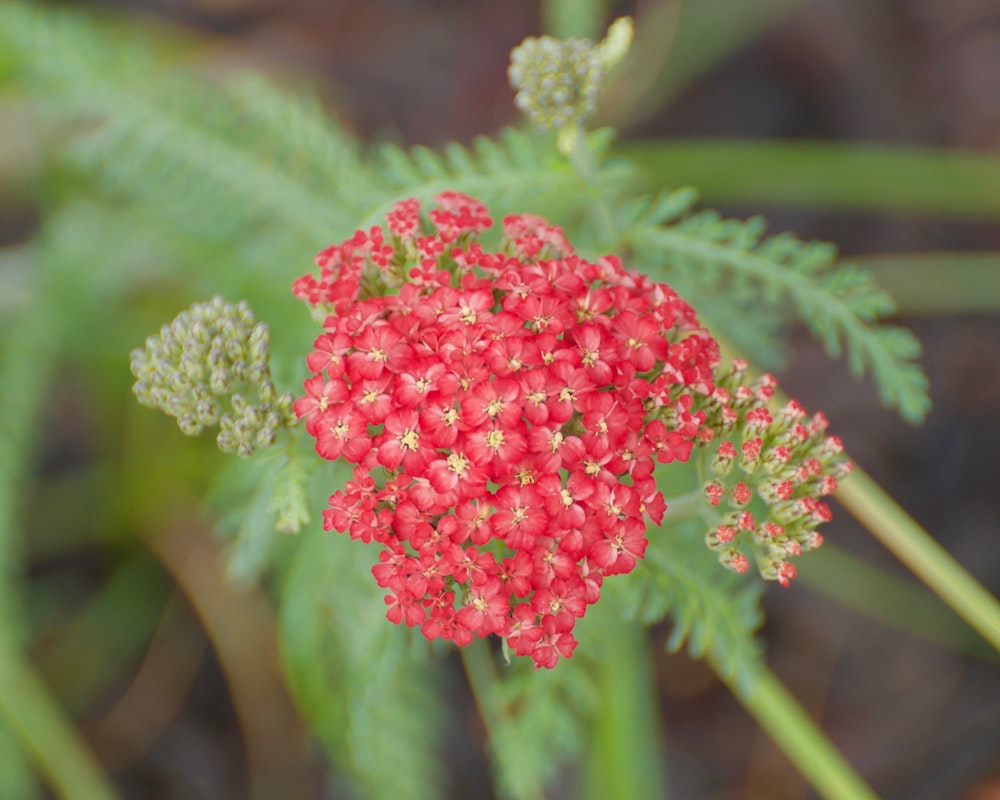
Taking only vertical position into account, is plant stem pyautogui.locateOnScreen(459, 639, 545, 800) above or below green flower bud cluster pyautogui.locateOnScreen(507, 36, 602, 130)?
below

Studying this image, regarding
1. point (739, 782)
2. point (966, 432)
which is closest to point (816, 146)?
point (966, 432)

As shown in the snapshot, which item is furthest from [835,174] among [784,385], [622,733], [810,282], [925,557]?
[622,733]

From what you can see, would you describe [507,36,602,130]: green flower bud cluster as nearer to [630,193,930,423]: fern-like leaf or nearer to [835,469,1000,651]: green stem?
[630,193,930,423]: fern-like leaf

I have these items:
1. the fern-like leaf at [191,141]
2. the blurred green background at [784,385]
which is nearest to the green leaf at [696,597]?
the fern-like leaf at [191,141]

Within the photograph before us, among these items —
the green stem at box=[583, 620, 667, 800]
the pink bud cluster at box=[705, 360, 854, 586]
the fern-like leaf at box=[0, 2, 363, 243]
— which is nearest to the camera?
the pink bud cluster at box=[705, 360, 854, 586]

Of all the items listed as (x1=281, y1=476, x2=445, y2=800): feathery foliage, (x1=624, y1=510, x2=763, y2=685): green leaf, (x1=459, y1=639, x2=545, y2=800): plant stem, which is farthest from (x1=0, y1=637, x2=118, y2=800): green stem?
(x1=624, y1=510, x2=763, y2=685): green leaf

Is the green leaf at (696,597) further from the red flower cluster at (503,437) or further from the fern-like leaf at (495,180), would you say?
the fern-like leaf at (495,180)
